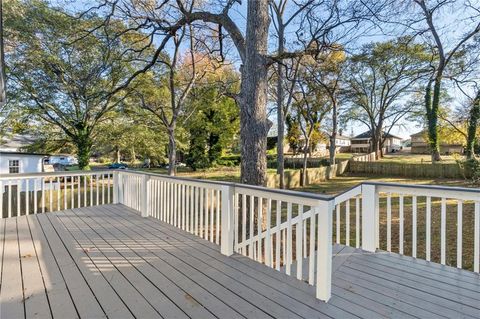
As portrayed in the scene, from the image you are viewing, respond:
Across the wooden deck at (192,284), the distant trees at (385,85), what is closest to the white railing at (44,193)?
the wooden deck at (192,284)

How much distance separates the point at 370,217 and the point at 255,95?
2.80m

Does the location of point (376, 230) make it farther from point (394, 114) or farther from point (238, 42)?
point (394, 114)

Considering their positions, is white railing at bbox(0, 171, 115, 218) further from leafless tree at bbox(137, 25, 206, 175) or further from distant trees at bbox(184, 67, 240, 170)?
distant trees at bbox(184, 67, 240, 170)

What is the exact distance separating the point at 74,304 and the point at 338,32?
6497 mm

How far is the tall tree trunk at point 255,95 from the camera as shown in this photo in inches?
193

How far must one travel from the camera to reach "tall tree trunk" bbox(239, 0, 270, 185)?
4.91m

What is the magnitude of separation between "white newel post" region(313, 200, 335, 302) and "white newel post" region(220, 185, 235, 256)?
47.9 inches

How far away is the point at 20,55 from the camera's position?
36.8 feet

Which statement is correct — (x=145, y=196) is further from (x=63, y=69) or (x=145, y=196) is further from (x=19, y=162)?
(x=19, y=162)

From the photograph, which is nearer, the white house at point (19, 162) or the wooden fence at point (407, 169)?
the white house at point (19, 162)

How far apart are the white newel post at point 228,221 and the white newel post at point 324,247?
4.00 feet

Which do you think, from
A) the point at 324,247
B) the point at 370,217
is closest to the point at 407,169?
the point at 370,217

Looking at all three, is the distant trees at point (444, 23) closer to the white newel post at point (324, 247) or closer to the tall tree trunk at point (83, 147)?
the white newel post at point (324, 247)

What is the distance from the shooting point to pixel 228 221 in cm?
316
